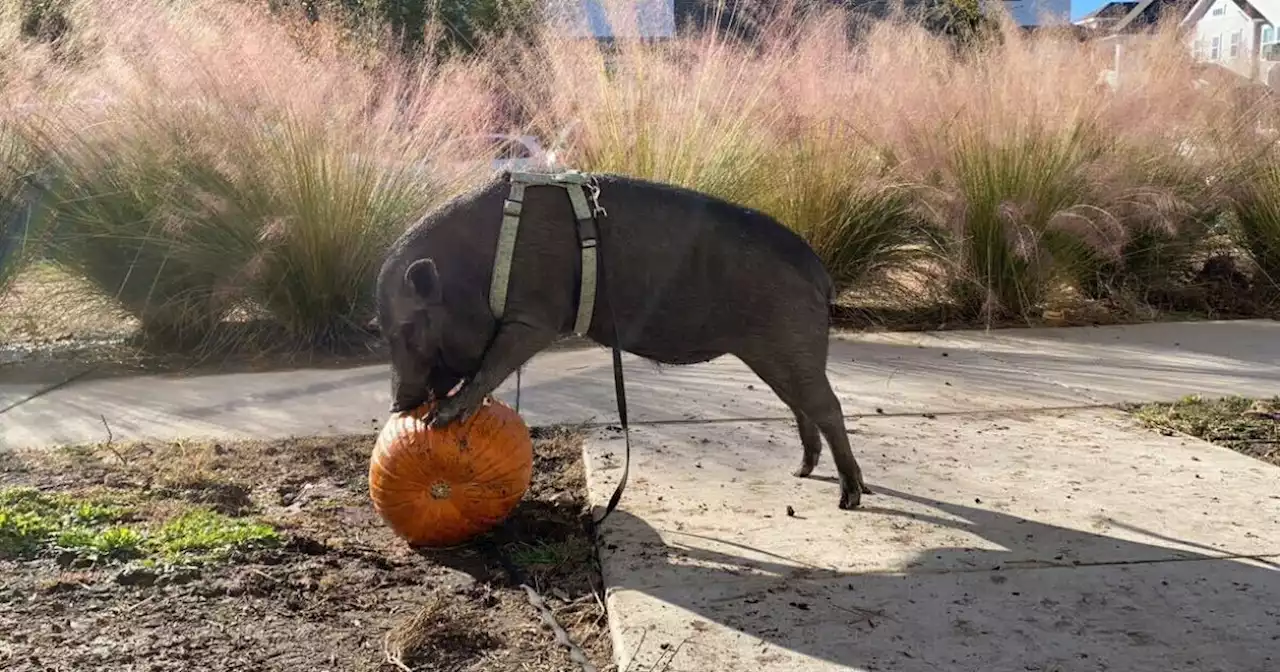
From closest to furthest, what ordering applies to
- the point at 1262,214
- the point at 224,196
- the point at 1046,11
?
the point at 224,196 < the point at 1262,214 < the point at 1046,11

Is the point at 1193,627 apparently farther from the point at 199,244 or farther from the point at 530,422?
the point at 199,244

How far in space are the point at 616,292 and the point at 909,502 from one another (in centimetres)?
132

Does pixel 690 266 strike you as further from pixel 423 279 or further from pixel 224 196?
pixel 224 196

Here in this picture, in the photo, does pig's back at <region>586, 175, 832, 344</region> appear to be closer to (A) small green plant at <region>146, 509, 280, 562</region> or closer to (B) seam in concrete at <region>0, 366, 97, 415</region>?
(A) small green plant at <region>146, 509, 280, 562</region>

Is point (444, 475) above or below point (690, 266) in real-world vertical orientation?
below

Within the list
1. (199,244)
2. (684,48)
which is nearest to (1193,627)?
(199,244)

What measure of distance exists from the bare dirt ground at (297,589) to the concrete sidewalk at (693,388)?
857 mm

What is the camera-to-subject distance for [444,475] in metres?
3.42

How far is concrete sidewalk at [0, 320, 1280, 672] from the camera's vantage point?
2779 mm

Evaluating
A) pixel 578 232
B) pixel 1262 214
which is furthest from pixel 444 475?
pixel 1262 214

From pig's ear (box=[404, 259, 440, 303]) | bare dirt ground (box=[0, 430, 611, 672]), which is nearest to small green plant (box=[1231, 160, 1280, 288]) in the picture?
bare dirt ground (box=[0, 430, 611, 672])

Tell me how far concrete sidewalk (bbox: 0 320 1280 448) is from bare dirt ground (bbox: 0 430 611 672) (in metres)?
0.86

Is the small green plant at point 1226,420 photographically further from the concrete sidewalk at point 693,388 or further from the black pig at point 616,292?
the black pig at point 616,292

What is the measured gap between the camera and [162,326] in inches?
268
